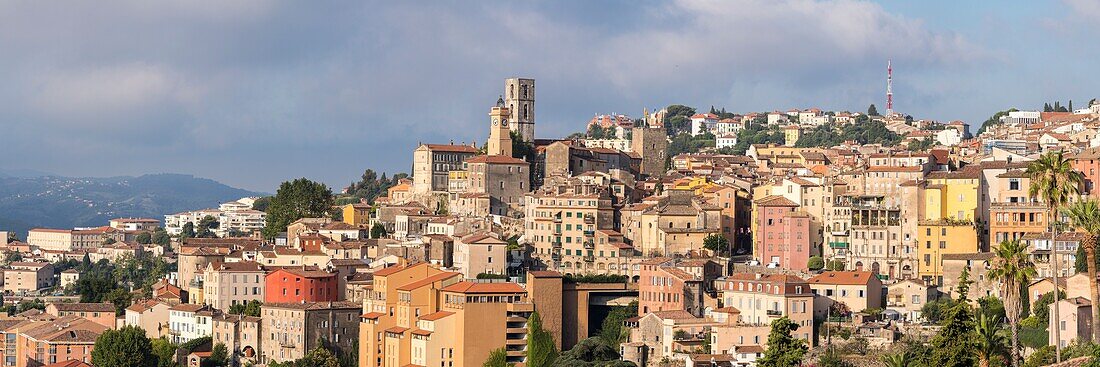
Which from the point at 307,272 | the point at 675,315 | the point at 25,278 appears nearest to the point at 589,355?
the point at 675,315

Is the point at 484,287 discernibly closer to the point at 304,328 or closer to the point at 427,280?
the point at 427,280

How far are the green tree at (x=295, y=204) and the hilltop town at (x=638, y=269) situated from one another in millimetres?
135

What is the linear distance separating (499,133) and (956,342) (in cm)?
4351

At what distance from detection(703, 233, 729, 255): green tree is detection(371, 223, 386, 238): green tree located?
761 inches

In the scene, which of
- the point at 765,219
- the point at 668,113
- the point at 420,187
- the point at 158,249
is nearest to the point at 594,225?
the point at 765,219

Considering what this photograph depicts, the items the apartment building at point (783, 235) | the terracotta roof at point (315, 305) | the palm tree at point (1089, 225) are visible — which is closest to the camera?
the palm tree at point (1089, 225)

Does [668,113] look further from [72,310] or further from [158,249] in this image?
Answer: [72,310]

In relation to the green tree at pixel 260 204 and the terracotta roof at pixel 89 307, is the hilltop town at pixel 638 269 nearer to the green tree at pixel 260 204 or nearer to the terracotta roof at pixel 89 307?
the terracotta roof at pixel 89 307

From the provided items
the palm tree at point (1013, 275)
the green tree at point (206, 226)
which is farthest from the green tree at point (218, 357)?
the green tree at point (206, 226)

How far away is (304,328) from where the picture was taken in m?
61.9

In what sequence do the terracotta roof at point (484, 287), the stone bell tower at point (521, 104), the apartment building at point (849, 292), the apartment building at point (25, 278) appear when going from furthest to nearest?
the apartment building at point (25, 278) < the stone bell tower at point (521, 104) < the terracotta roof at point (484, 287) < the apartment building at point (849, 292)

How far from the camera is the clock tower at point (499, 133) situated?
3206 inches

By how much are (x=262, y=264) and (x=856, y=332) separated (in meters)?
28.9

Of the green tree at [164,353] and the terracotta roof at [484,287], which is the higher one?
the terracotta roof at [484,287]
